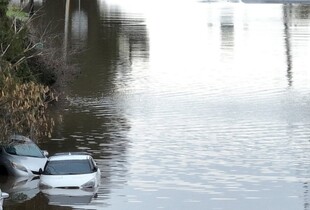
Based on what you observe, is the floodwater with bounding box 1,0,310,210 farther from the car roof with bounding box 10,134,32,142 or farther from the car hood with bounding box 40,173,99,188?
the car roof with bounding box 10,134,32,142

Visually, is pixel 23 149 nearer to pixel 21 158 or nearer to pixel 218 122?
pixel 21 158

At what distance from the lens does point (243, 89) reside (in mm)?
59656

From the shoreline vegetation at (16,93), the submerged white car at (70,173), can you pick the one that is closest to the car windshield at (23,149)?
the shoreline vegetation at (16,93)

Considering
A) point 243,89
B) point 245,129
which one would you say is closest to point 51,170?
point 245,129

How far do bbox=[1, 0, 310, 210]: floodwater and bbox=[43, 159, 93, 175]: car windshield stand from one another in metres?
0.89

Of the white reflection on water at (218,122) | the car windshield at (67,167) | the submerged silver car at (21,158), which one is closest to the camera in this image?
the car windshield at (67,167)

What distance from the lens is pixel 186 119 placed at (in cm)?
4962

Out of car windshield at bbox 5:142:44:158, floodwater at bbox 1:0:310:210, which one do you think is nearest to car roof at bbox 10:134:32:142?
car windshield at bbox 5:142:44:158

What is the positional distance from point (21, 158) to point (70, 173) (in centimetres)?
351

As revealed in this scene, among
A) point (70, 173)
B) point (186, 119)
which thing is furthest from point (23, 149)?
point (186, 119)

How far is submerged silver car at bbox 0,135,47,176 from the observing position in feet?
119

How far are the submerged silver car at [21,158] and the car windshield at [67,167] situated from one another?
210 centimetres

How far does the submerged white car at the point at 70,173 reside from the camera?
33.7 metres

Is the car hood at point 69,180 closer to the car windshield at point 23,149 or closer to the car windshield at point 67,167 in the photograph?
the car windshield at point 67,167
